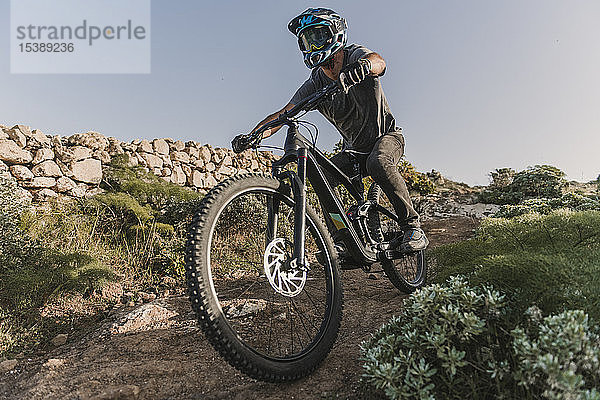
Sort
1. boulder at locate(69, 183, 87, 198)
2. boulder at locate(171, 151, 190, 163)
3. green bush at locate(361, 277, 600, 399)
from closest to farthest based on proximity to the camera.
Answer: green bush at locate(361, 277, 600, 399) → boulder at locate(69, 183, 87, 198) → boulder at locate(171, 151, 190, 163)

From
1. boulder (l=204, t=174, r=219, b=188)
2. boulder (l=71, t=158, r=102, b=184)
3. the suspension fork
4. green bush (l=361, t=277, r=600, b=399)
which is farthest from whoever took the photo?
boulder (l=204, t=174, r=219, b=188)

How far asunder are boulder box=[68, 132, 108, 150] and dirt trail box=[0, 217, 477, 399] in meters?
5.06

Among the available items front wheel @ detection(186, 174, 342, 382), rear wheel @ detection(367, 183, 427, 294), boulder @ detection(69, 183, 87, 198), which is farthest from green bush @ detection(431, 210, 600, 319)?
boulder @ detection(69, 183, 87, 198)

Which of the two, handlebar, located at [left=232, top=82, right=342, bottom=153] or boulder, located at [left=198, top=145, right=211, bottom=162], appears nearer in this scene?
handlebar, located at [left=232, top=82, right=342, bottom=153]

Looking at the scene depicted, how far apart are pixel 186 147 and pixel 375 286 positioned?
719 centimetres

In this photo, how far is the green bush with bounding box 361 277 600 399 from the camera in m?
1.32

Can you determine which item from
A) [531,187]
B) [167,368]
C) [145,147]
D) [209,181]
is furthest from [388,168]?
[531,187]

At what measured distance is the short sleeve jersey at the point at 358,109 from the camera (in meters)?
3.20

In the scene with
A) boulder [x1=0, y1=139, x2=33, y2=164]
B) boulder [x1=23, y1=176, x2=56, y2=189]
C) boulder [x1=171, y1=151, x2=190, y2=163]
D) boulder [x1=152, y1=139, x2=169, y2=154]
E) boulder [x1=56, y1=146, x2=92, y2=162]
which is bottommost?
boulder [x1=23, y1=176, x2=56, y2=189]

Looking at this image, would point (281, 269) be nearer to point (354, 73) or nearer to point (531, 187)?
point (354, 73)

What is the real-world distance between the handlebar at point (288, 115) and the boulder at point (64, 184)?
5.27 metres

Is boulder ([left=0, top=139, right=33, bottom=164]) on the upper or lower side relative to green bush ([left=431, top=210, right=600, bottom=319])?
upper

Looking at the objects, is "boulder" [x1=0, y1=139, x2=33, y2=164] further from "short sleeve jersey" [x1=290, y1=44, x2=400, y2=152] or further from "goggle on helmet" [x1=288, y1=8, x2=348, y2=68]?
"goggle on helmet" [x1=288, y1=8, x2=348, y2=68]

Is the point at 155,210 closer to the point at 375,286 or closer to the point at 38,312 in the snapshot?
the point at 38,312
